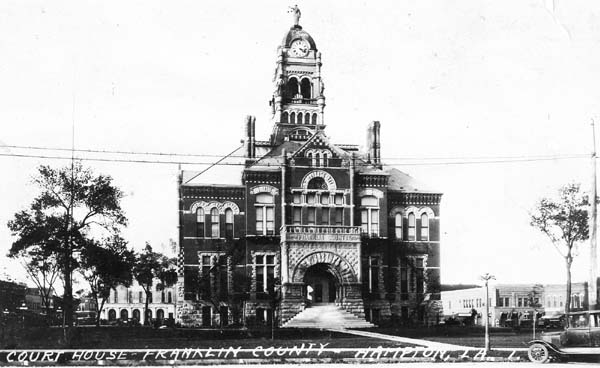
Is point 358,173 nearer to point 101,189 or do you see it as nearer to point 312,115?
point 312,115

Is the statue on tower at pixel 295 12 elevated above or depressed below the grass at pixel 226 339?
above

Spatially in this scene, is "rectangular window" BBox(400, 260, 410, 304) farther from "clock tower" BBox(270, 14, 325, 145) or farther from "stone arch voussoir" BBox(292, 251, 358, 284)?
"clock tower" BBox(270, 14, 325, 145)

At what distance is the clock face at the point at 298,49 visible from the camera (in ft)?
151

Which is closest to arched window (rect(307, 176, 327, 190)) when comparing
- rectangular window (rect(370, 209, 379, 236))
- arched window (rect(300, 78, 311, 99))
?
rectangular window (rect(370, 209, 379, 236))

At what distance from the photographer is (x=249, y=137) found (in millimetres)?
44281

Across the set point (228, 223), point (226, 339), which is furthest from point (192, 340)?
point (228, 223)

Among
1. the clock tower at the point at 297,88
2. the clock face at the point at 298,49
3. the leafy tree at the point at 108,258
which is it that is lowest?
the leafy tree at the point at 108,258

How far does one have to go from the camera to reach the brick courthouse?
38500 mm

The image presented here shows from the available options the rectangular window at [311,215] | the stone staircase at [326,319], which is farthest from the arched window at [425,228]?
the stone staircase at [326,319]

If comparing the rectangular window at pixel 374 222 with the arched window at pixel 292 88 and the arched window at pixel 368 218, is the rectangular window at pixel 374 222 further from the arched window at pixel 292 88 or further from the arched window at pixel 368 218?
the arched window at pixel 292 88

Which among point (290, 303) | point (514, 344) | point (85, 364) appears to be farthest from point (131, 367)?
→ point (290, 303)

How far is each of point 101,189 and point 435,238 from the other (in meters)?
21.2

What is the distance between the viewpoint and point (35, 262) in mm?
30172

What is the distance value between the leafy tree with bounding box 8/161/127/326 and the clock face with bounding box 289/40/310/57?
19558 millimetres
